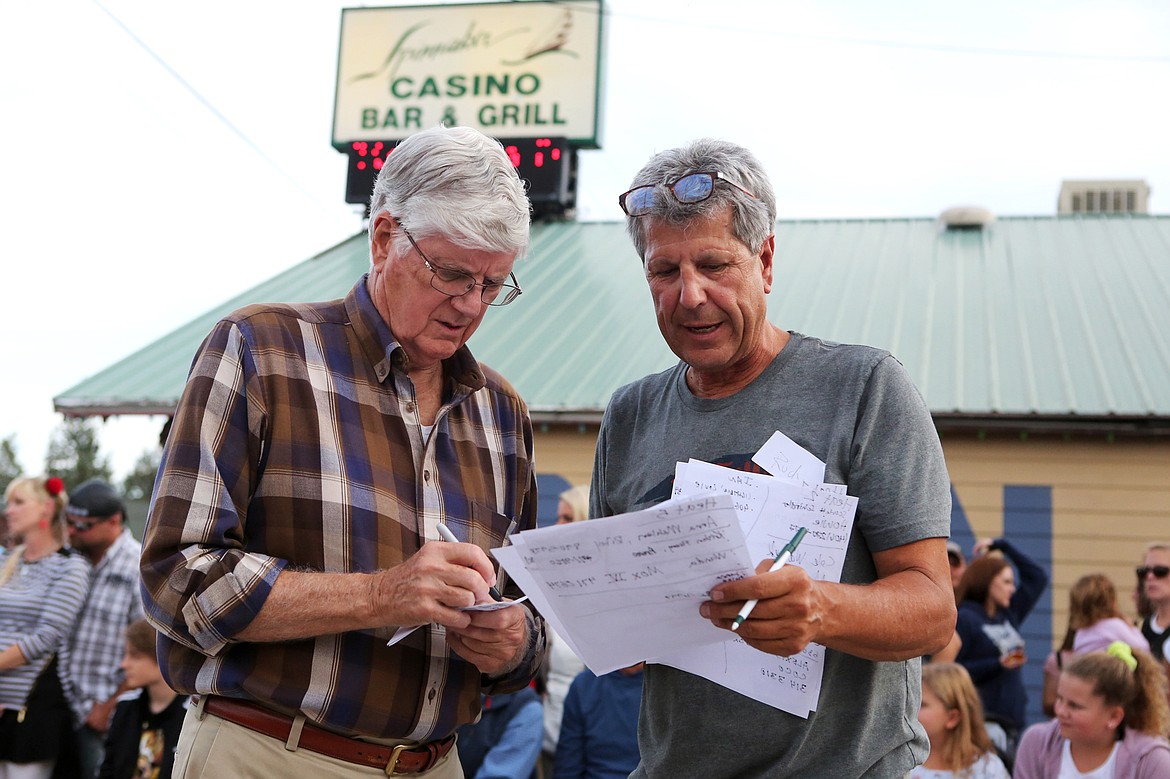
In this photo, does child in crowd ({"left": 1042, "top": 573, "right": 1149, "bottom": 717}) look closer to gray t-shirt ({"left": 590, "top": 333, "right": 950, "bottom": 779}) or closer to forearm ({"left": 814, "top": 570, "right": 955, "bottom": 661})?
gray t-shirt ({"left": 590, "top": 333, "right": 950, "bottom": 779})

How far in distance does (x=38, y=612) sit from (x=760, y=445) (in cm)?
501

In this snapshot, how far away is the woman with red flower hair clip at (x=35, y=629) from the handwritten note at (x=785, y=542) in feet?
15.9

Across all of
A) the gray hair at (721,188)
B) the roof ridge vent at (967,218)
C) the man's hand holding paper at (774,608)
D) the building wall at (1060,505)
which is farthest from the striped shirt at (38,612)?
the roof ridge vent at (967,218)

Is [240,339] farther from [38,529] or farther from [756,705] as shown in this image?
[38,529]

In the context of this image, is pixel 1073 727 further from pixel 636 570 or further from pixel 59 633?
pixel 59 633

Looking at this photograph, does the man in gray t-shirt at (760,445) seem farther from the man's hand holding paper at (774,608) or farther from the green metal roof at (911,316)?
the green metal roof at (911,316)

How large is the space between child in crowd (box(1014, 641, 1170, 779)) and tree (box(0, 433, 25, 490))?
53.3 m

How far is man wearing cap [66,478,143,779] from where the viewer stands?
591 cm

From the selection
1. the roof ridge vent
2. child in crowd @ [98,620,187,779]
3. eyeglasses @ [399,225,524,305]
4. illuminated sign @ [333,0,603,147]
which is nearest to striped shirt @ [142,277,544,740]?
eyeglasses @ [399,225,524,305]

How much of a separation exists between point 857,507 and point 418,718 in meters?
0.96

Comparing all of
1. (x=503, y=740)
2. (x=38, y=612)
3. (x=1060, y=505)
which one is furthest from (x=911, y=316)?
(x=38, y=612)

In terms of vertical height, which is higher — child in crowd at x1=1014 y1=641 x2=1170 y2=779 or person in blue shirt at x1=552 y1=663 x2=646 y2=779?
child in crowd at x1=1014 y1=641 x2=1170 y2=779

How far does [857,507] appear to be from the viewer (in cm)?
200

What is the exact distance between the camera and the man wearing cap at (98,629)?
5.91 meters
